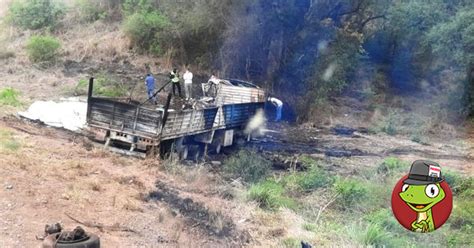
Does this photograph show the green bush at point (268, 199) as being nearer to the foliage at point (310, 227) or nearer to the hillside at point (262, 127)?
the hillside at point (262, 127)

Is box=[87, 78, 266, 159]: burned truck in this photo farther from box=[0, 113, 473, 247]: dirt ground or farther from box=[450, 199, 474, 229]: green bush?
box=[450, 199, 474, 229]: green bush

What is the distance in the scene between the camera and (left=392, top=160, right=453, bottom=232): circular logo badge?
9.35ft

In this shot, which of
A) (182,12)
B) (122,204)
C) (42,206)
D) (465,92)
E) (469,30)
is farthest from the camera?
→ (182,12)

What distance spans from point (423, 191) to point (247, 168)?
34.9ft

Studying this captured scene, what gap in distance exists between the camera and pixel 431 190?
9.39ft

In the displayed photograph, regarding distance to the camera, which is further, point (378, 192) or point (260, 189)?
point (378, 192)

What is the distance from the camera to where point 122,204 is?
29.8 feet

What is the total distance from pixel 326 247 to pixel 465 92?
1890 centimetres

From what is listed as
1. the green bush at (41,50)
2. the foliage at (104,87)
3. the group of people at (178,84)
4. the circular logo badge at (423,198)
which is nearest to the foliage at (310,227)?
the circular logo badge at (423,198)

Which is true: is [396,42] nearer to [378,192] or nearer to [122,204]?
[378,192]

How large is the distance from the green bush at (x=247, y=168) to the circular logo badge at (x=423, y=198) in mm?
10027

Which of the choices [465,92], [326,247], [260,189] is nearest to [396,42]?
[465,92]

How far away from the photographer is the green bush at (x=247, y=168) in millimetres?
13234

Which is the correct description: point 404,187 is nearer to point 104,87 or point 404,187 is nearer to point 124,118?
point 124,118
